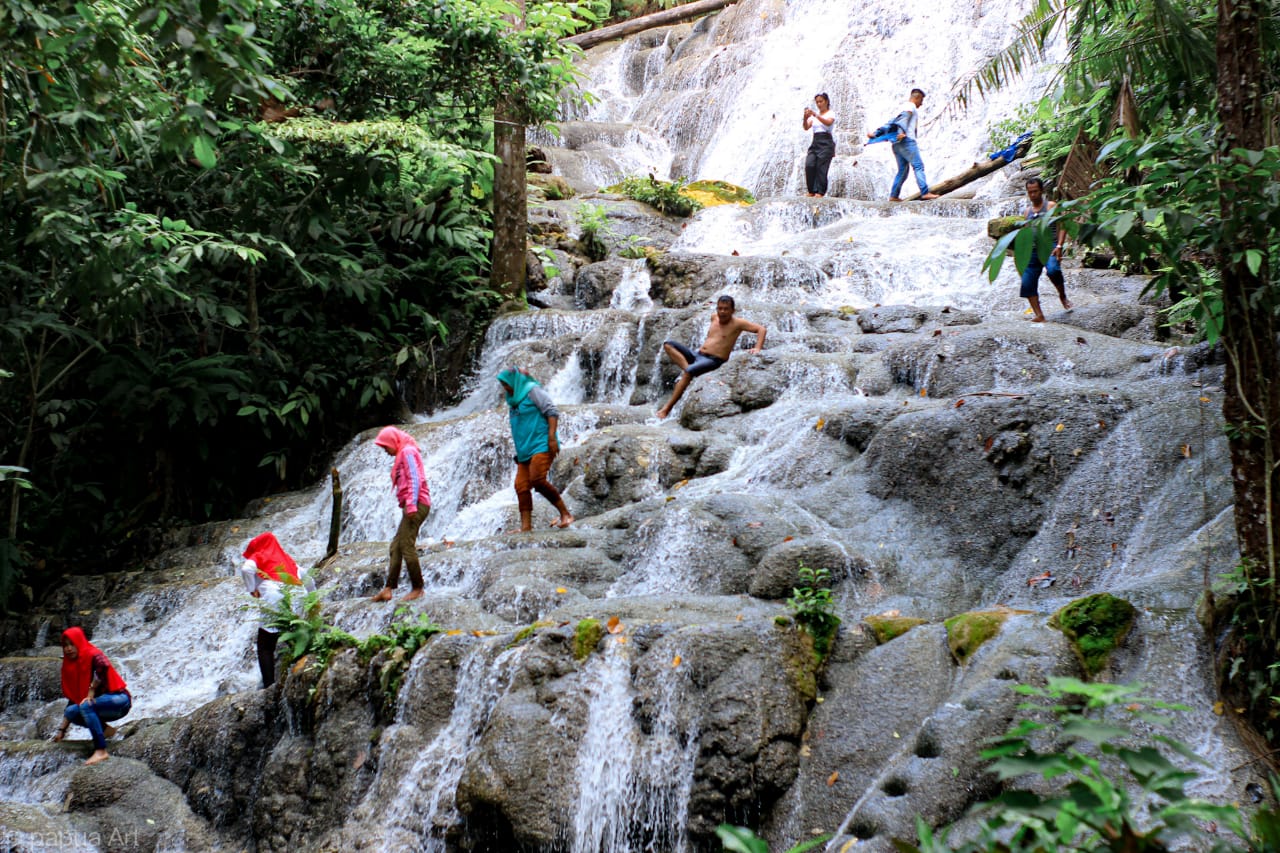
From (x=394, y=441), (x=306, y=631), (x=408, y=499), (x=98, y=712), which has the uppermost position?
(x=394, y=441)

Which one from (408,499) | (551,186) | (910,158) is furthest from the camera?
(551,186)

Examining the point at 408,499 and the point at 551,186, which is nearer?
the point at 408,499

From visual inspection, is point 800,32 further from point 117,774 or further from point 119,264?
point 117,774

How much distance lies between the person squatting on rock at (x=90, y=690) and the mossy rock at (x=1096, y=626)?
6.51 metres

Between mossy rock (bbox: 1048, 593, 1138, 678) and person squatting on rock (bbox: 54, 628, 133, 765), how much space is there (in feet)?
21.4

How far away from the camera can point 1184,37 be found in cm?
521

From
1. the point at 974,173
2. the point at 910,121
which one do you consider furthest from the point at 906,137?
the point at 974,173

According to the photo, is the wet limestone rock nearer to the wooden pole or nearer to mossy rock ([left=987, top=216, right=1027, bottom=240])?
the wooden pole

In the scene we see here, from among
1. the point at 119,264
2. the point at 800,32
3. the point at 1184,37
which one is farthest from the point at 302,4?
the point at 800,32

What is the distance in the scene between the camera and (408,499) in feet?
25.0

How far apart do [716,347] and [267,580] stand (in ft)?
17.2

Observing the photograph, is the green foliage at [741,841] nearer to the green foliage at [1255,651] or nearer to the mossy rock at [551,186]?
the green foliage at [1255,651]

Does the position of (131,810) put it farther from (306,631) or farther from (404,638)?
Answer: (404,638)

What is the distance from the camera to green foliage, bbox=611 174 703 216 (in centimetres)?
1861
